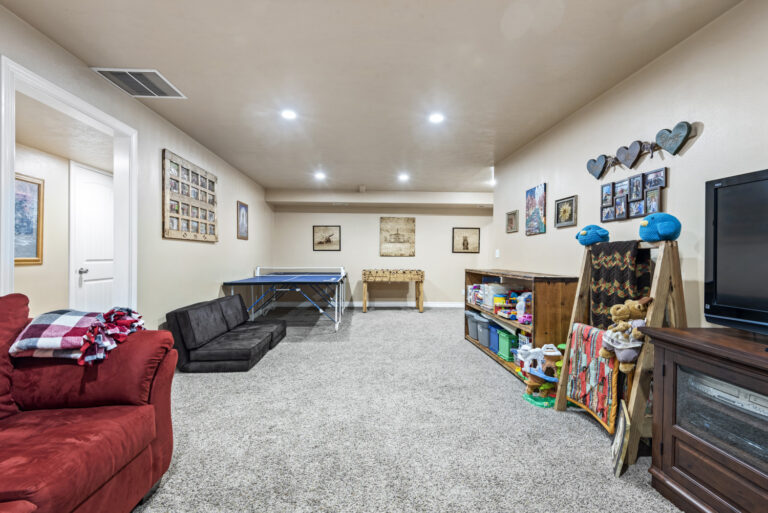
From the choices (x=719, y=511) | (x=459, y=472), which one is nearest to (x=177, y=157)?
(x=459, y=472)

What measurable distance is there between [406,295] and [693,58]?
5.38 m

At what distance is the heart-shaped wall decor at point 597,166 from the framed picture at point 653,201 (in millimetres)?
431

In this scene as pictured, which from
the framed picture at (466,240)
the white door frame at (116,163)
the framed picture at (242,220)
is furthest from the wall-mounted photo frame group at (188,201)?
the framed picture at (466,240)

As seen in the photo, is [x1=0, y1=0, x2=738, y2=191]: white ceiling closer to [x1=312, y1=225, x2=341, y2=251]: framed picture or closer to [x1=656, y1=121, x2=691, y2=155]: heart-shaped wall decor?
[x1=656, y1=121, x2=691, y2=155]: heart-shaped wall decor

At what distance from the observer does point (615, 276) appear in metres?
2.02

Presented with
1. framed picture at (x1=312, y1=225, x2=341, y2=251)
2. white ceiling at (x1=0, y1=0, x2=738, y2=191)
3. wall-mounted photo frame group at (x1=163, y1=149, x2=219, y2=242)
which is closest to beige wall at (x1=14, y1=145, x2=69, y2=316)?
wall-mounted photo frame group at (x1=163, y1=149, x2=219, y2=242)

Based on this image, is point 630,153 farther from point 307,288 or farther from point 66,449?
point 307,288

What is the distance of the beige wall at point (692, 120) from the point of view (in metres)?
1.52

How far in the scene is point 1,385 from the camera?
128cm

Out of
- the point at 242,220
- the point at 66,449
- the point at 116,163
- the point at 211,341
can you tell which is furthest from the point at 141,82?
the point at 242,220

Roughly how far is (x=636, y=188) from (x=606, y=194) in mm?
253

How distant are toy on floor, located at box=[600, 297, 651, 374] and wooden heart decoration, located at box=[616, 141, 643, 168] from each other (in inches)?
38.6

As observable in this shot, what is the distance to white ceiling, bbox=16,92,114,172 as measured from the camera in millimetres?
2430

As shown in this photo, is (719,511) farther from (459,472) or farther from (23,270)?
(23,270)
